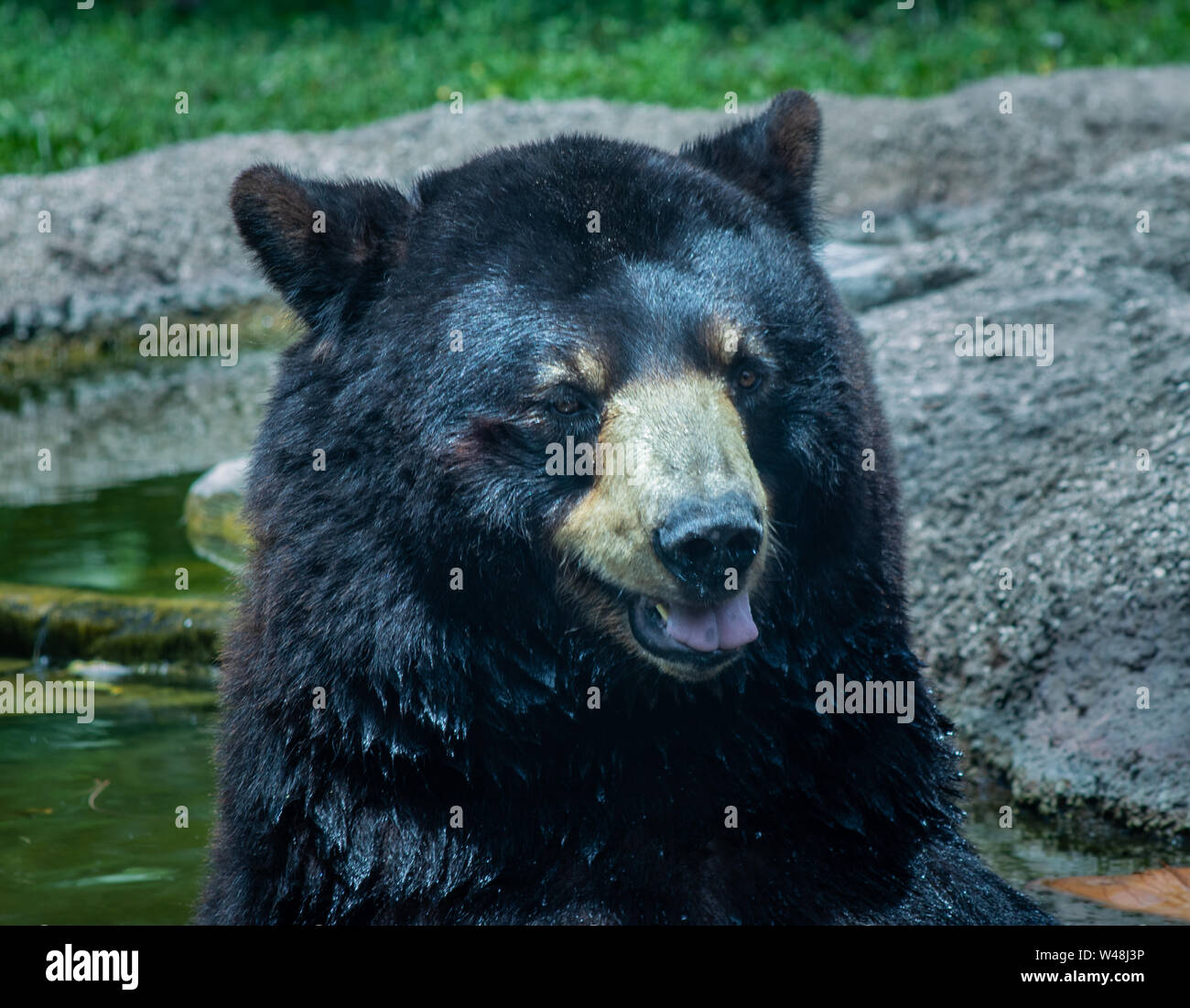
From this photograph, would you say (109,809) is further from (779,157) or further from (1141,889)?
(1141,889)

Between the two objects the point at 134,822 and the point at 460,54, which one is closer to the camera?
the point at 134,822

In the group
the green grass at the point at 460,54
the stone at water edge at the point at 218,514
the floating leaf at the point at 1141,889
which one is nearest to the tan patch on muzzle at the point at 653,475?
the floating leaf at the point at 1141,889

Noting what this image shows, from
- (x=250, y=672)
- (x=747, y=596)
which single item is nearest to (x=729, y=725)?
(x=747, y=596)

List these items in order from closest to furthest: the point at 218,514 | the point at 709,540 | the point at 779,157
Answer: the point at 709,540 < the point at 779,157 < the point at 218,514

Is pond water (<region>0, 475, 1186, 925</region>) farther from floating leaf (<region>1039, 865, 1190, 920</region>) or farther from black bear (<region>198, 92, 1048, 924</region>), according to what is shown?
black bear (<region>198, 92, 1048, 924</region>)

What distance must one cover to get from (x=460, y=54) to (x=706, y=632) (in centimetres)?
2069

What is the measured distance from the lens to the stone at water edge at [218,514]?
322 inches

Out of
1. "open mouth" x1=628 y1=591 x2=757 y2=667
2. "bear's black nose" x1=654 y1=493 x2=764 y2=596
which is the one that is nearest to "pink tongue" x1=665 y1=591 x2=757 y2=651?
"open mouth" x1=628 y1=591 x2=757 y2=667

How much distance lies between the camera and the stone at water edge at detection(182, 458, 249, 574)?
817 centimetres

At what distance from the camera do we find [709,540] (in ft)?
11.4

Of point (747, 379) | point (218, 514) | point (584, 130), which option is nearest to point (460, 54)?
point (584, 130)

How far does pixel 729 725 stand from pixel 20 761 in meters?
3.54

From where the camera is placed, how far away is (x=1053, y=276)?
24.8ft

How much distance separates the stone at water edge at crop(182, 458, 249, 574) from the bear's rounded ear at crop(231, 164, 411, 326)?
413 centimetres
